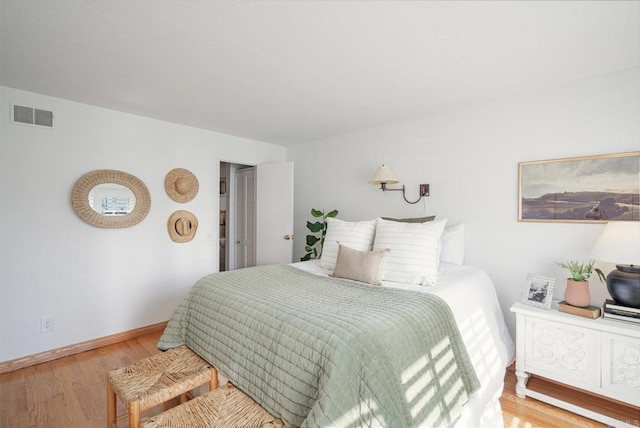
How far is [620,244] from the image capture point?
5.48 feet

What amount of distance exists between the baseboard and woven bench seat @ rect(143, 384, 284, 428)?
2083 mm

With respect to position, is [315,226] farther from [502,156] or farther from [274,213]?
[502,156]

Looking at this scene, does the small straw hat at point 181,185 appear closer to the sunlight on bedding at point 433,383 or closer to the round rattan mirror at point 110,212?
the round rattan mirror at point 110,212

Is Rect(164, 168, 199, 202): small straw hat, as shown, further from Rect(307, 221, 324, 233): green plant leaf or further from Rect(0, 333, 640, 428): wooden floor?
Rect(0, 333, 640, 428): wooden floor

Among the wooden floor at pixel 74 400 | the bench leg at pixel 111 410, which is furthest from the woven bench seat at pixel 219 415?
the wooden floor at pixel 74 400

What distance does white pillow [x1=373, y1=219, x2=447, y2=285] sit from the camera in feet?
6.90

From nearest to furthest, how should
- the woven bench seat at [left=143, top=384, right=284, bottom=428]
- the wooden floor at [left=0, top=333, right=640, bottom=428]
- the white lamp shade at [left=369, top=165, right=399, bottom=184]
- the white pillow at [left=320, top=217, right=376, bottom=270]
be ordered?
1. the woven bench seat at [left=143, top=384, right=284, bottom=428]
2. the wooden floor at [left=0, top=333, right=640, bottom=428]
3. the white pillow at [left=320, top=217, right=376, bottom=270]
4. the white lamp shade at [left=369, top=165, right=399, bottom=184]

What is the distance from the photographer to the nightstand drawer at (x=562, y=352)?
1787mm

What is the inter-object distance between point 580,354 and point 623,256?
2.19ft

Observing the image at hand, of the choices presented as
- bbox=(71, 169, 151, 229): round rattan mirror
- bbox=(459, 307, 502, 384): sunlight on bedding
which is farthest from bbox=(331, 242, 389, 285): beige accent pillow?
bbox=(71, 169, 151, 229): round rattan mirror

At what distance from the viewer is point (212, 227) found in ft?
12.1

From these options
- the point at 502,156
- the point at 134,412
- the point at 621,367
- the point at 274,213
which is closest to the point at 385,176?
the point at 502,156

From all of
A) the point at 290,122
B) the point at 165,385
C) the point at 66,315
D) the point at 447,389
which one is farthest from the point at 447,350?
the point at 66,315

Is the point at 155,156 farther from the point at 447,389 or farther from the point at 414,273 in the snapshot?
the point at 447,389
